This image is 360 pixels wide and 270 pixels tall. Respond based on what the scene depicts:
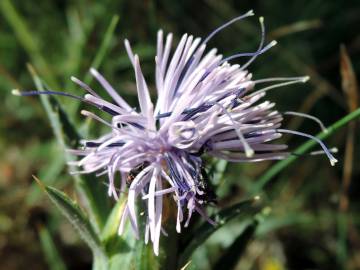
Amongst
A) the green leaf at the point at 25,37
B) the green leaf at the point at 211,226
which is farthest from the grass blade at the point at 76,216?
the green leaf at the point at 25,37

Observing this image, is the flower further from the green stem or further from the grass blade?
the green stem

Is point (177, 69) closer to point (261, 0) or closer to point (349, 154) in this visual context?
point (349, 154)

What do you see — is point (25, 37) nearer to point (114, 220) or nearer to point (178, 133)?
point (114, 220)

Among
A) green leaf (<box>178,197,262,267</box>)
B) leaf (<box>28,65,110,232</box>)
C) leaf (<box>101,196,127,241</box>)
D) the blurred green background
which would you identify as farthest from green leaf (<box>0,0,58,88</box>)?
green leaf (<box>178,197,262,267</box>)

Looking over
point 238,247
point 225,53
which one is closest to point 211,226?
point 238,247

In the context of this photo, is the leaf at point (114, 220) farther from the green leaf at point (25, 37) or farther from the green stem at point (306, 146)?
the green leaf at point (25, 37)

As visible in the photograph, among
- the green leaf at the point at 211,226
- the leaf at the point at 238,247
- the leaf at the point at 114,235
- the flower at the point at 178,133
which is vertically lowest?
the leaf at the point at 238,247

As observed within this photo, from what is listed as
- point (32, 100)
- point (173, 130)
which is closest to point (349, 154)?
point (173, 130)
